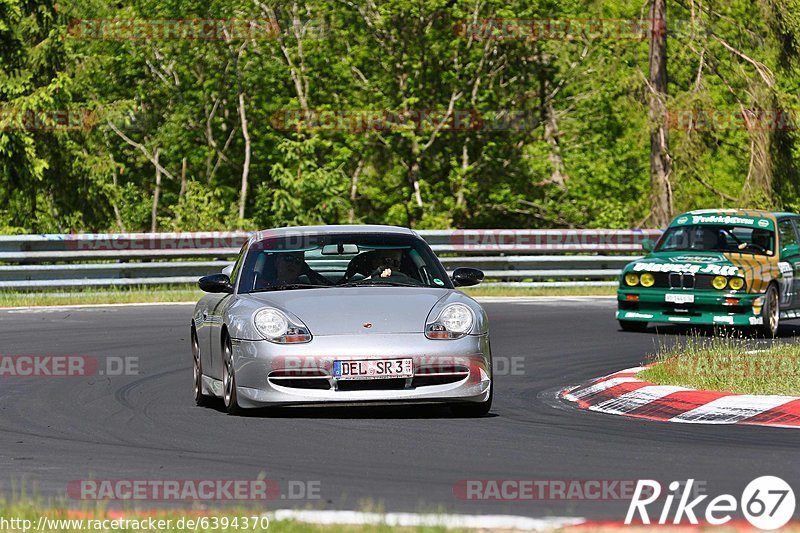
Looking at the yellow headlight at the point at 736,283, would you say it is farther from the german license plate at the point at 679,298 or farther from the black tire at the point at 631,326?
the black tire at the point at 631,326

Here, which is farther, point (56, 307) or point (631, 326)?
point (56, 307)

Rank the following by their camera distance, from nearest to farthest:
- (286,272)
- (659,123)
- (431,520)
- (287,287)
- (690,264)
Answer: (431,520), (287,287), (286,272), (690,264), (659,123)

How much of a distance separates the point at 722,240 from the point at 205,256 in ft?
31.4

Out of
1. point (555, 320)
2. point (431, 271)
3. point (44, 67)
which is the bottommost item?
point (555, 320)

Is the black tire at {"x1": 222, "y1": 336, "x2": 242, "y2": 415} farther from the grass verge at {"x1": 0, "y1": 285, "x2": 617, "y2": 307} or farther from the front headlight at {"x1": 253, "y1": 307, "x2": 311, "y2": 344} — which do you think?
the grass verge at {"x1": 0, "y1": 285, "x2": 617, "y2": 307}

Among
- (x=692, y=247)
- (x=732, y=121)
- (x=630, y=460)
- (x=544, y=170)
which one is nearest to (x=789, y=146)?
(x=732, y=121)

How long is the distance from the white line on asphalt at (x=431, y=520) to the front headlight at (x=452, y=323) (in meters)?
3.87

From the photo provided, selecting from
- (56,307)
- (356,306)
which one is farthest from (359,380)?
(56,307)

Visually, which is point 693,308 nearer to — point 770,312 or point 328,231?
point 770,312

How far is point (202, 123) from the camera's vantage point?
3984 centimetres

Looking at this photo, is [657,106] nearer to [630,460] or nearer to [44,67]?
[44,67]

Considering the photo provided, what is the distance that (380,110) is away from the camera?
125 feet

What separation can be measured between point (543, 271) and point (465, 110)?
12326mm

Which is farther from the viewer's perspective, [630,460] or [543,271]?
[543,271]
